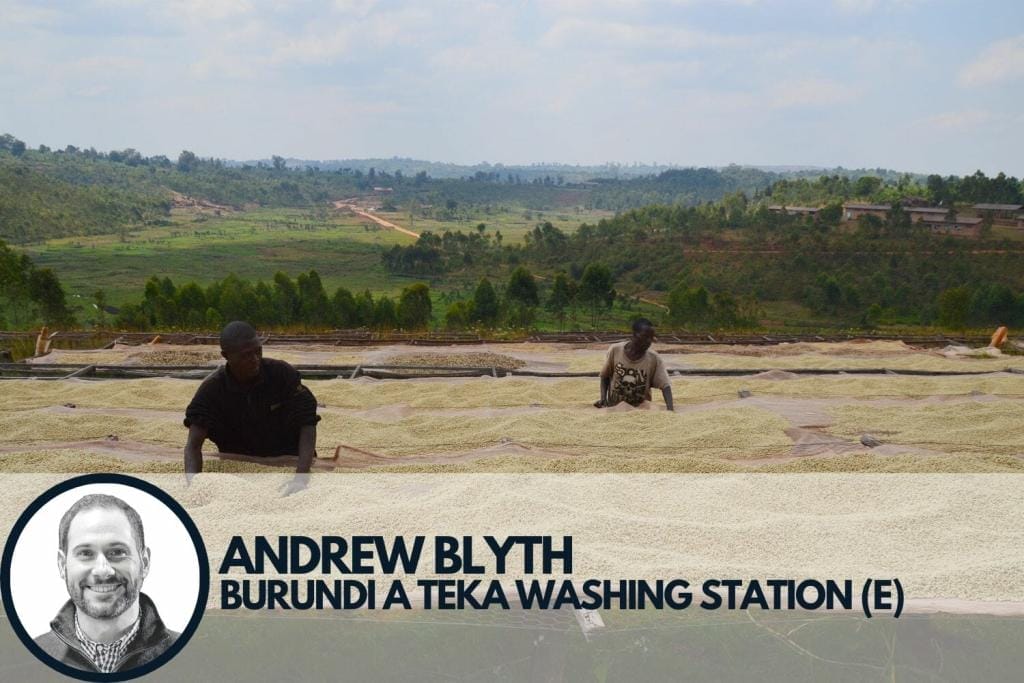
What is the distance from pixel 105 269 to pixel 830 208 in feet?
107

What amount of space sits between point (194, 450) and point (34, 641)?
42.5 inches

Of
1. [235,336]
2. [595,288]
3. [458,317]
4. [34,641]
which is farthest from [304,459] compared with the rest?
[595,288]

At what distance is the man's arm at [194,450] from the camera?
8.85 feet

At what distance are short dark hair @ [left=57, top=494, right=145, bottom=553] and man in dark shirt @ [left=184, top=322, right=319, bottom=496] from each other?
90 centimetres

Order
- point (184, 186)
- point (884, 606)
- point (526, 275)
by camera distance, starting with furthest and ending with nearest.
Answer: point (184, 186) → point (526, 275) → point (884, 606)

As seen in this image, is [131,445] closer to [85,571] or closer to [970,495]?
[85,571]

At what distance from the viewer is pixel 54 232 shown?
154ft

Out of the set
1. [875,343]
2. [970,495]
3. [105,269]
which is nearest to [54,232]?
[105,269]

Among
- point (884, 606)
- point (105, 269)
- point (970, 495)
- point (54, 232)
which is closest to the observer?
point (884, 606)

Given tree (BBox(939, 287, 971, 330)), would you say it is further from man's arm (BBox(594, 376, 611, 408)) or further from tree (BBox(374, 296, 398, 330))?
man's arm (BBox(594, 376, 611, 408))

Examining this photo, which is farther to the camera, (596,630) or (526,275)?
(526,275)

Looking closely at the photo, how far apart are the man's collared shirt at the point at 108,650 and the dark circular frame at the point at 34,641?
0.02 metres

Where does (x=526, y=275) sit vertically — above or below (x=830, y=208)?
below

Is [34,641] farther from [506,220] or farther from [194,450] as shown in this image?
[506,220]
